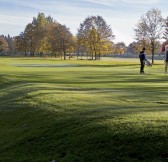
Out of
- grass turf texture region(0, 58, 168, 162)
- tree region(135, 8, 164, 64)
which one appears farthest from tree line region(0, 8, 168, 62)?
grass turf texture region(0, 58, 168, 162)

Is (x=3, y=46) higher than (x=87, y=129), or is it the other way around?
(x=87, y=129)

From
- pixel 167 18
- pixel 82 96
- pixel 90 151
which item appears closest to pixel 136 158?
pixel 90 151

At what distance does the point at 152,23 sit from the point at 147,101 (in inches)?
3323

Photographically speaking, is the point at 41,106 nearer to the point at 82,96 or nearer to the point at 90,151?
the point at 82,96

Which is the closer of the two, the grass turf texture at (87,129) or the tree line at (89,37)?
the grass turf texture at (87,129)

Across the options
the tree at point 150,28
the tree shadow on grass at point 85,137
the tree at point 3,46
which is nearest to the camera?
the tree shadow on grass at point 85,137

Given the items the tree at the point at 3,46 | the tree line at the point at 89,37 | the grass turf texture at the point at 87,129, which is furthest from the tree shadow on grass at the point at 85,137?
the tree at the point at 3,46

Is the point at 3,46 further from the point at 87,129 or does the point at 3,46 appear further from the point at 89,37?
the point at 87,129

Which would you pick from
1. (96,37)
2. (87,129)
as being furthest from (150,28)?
(87,129)

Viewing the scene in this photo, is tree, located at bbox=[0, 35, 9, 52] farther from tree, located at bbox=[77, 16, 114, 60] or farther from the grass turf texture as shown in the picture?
the grass turf texture

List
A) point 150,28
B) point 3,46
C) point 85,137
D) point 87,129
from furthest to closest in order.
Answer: point 3,46, point 150,28, point 87,129, point 85,137

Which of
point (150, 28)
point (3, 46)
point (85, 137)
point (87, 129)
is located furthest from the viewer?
point (3, 46)

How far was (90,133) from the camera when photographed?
10367 millimetres

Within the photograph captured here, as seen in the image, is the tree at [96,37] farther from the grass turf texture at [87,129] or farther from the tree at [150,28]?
the grass turf texture at [87,129]
